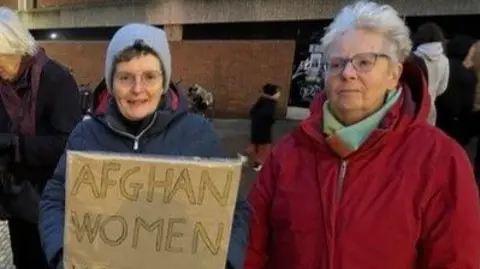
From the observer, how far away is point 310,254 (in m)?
2.33

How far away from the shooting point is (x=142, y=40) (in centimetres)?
232

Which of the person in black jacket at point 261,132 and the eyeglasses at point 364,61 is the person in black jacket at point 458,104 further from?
Answer: the person in black jacket at point 261,132

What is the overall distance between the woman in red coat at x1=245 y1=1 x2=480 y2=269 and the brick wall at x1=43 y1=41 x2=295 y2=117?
13510 millimetres

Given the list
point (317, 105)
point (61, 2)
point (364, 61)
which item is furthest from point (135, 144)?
point (61, 2)

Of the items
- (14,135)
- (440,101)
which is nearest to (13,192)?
(14,135)

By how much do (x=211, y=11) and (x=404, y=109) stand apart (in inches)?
613

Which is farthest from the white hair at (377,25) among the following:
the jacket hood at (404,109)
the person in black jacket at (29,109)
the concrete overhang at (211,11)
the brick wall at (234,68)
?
the brick wall at (234,68)

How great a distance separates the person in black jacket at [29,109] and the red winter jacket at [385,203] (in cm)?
145

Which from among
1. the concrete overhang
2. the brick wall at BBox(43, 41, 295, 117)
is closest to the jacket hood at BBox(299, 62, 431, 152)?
the concrete overhang

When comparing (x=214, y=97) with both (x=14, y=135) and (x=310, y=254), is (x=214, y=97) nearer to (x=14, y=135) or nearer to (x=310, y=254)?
(x=14, y=135)

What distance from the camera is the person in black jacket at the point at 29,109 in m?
3.46

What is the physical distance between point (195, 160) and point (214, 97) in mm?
15876

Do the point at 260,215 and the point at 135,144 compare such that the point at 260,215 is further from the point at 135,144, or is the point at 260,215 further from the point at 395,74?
the point at 395,74

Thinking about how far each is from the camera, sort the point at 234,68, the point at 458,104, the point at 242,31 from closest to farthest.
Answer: the point at 458,104 → the point at 234,68 → the point at 242,31
